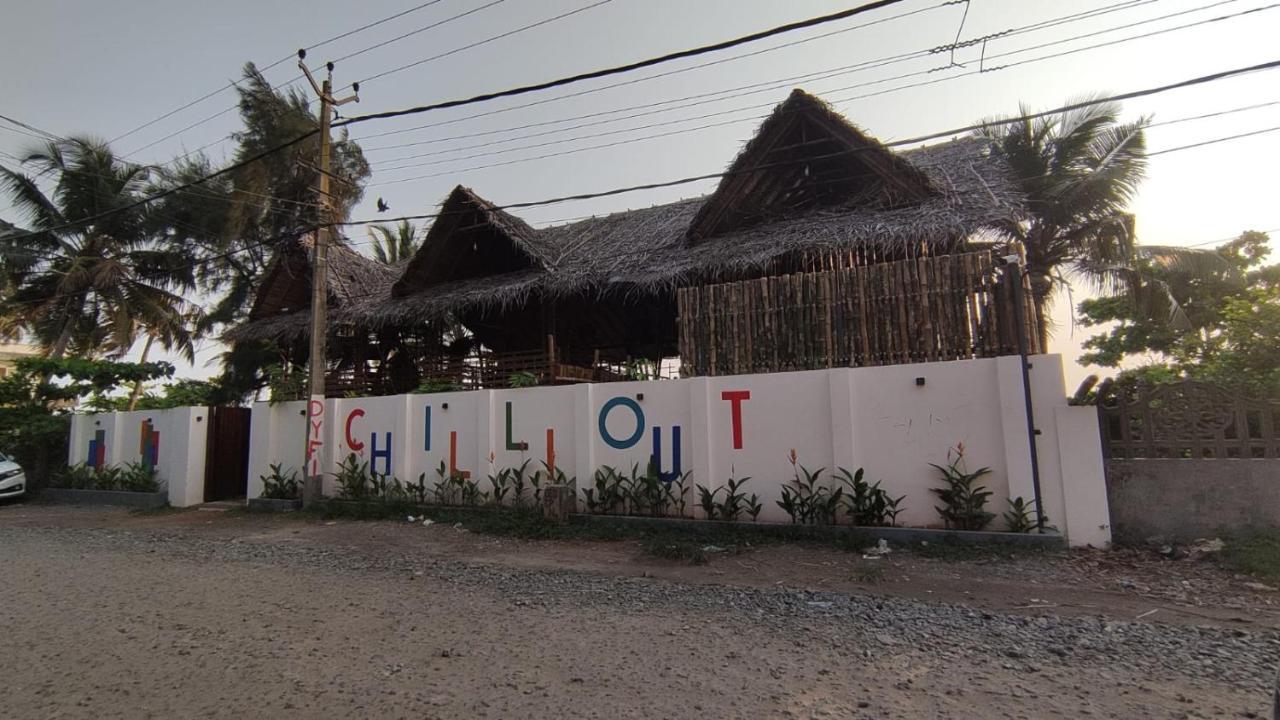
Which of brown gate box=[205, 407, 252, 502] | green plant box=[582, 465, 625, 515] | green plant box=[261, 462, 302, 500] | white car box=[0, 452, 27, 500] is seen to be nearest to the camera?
green plant box=[582, 465, 625, 515]

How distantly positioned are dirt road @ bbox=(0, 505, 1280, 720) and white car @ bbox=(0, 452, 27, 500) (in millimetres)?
8823

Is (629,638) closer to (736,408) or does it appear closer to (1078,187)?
(736,408)

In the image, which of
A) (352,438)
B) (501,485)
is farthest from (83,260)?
(501,485)

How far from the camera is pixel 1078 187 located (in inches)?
476

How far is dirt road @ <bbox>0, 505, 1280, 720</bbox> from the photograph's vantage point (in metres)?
2.94

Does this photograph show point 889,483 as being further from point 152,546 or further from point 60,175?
point 60,175

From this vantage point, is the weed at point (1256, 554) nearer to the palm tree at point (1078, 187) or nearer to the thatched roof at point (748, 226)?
the thatched roof at point (748, 226)

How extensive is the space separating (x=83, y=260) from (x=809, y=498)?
21.4 m

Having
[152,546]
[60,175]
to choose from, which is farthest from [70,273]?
[152,546]

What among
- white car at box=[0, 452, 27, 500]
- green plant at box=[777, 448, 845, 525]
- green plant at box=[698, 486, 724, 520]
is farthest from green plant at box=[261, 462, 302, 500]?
green plant at box=[777, 448, 845, 525]

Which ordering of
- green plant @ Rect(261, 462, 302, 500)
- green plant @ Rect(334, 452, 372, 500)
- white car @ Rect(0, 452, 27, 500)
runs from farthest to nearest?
white car @ Rect(0, 452, 27, 500)
green plant @ Rect(261, 462, 302, 500)
green plant @ Rect(334, 452, 372, 500)

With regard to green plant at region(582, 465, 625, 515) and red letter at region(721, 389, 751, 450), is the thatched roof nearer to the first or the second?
red letter at region(721, 389, 751, 450)

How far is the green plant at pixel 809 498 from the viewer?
6.72 meters

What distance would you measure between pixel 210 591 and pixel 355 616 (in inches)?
69.5
